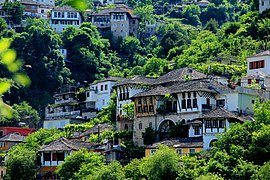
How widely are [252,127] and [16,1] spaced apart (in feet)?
241

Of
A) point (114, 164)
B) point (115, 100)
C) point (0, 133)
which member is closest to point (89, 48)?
point (0, 133)

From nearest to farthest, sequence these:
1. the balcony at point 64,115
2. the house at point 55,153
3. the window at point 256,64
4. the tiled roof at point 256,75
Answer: the house at point 55,153
the tiled roof at point 256,75
the window at point 256,64
the balcony at point 64,115

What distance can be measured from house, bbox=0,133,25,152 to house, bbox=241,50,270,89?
23240 mm

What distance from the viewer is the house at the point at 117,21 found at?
10331cm

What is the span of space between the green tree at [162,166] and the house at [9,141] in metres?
30.1

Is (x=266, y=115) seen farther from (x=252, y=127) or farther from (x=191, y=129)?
(x=191, y=129)

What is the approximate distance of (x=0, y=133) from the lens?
245 ft

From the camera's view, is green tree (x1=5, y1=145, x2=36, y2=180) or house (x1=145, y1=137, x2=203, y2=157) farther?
green tree (x1=5, y1=145, x2=36, y2=180)

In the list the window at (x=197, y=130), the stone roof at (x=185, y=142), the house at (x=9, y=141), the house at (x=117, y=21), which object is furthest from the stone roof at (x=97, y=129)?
the house at (x=117, y=21)

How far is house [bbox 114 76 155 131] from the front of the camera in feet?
166

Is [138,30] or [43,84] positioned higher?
[138,30]

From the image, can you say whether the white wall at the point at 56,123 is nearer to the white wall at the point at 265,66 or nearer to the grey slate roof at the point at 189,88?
the white wall at the point at 265,66

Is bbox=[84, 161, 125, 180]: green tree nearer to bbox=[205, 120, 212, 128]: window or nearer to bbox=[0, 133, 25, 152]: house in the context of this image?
bbox=[205, 120, 212, 128]: window

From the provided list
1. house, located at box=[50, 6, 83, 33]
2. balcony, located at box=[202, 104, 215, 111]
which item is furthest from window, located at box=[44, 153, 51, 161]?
house, located at box=[50, 6, 83, 33]
